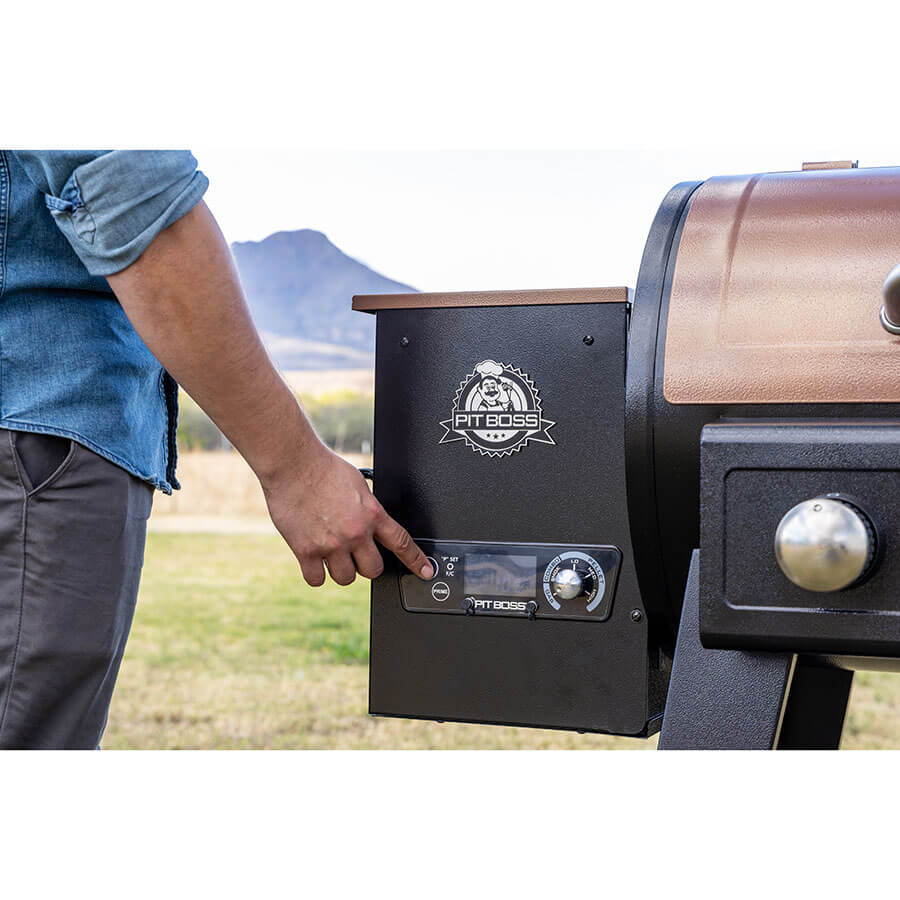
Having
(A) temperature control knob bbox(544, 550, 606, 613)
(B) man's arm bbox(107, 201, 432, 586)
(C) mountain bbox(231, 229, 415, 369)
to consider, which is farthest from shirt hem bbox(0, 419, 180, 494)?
(C) mountain bbox(231, 229, 415, 369)

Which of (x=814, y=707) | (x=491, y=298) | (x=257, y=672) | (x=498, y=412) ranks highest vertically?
(x=491, y=298)

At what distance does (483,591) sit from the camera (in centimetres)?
106

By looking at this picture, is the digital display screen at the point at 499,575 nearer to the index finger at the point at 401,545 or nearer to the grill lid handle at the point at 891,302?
the index finger at the point at 401,545

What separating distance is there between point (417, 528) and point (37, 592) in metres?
0.42

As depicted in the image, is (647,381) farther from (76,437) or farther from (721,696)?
(76,437)

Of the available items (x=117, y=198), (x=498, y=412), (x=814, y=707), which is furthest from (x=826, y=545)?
(x=117, y=198)

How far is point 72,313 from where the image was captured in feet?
3.66

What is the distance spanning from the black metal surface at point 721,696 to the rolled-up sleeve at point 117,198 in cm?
55

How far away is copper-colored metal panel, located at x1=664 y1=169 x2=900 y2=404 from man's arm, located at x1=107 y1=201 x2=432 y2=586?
0.38 m

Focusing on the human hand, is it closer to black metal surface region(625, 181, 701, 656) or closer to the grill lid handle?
black metal surface region(625, 181, 701, 656)

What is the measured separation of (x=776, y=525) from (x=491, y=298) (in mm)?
456

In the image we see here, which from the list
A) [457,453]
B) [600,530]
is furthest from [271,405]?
[600,530]

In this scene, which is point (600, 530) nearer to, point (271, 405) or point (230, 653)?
point (271, 405)

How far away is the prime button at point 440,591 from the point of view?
1073 mm
